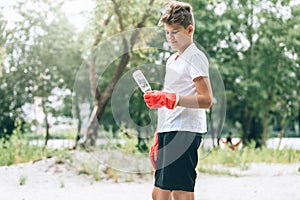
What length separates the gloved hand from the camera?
1172mm

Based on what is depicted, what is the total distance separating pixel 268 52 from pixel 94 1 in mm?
2730

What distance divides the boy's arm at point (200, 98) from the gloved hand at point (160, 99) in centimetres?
2

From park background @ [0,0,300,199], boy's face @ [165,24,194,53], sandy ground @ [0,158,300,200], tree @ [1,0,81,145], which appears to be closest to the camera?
boy's face @ [165,24,194,53]

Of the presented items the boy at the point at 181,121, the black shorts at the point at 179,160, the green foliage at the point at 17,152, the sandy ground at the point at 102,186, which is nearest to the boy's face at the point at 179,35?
the boy at the point at 181,121

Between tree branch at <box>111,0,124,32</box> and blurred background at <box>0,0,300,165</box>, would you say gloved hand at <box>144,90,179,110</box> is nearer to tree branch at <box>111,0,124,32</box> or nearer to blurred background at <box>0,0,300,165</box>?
blurred background at <box>0,0,300,165</box>

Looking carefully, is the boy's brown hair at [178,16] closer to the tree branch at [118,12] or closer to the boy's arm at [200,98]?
the boy's arm at [200,98]

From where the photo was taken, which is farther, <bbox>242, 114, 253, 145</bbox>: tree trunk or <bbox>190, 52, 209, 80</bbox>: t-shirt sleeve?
<bbox>242, 114, 253, 145</bbox>: tree trunk

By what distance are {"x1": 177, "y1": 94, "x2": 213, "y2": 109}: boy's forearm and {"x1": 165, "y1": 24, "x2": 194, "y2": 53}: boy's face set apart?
165 mm

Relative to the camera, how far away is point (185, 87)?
4.15ft

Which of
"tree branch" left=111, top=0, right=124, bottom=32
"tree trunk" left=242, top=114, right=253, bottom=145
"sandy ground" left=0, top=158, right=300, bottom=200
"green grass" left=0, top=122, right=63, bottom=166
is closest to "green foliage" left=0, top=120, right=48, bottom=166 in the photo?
"green grass" left=0, top=122, right=63, bottom=166

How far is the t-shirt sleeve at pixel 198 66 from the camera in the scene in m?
1.23

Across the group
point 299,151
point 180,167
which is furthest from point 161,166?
point 299,151

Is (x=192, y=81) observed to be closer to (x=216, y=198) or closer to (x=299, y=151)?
(x=216, y=198)

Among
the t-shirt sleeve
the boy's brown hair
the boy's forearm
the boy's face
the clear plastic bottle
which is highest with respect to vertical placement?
the boy's brown hair
